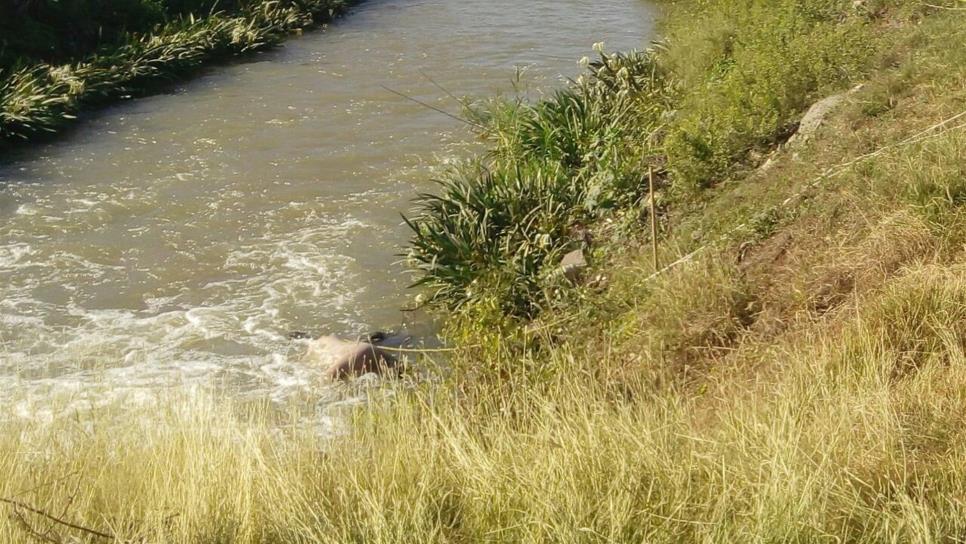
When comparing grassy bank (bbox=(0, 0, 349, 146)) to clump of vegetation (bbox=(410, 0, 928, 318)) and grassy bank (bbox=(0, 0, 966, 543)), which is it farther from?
grassy bank (bbox=(0, 0, 966, 543))

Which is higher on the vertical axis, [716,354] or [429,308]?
[716,354]

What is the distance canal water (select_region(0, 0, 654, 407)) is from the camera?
8.97 m

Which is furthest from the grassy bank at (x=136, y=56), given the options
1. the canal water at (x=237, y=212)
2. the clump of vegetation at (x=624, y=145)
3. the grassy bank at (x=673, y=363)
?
the grassy bank at (x=673, y=363)

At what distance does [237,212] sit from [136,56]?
25.4 feet

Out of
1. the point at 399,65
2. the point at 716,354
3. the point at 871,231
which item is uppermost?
the point at 871,231

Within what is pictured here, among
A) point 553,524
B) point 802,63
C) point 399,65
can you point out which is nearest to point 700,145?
point 802,63

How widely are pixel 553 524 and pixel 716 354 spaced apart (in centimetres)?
280

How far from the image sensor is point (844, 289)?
250 inches

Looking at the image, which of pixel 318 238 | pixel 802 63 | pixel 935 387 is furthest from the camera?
pixel 318 238

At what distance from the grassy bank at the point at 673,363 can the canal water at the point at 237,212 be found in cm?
134

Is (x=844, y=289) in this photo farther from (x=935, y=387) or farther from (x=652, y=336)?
(x=935, y=387)

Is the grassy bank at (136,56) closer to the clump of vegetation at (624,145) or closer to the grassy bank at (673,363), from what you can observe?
the clump of vegetation at (624,145)

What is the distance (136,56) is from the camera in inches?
734

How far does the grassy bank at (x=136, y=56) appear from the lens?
15651 mm
